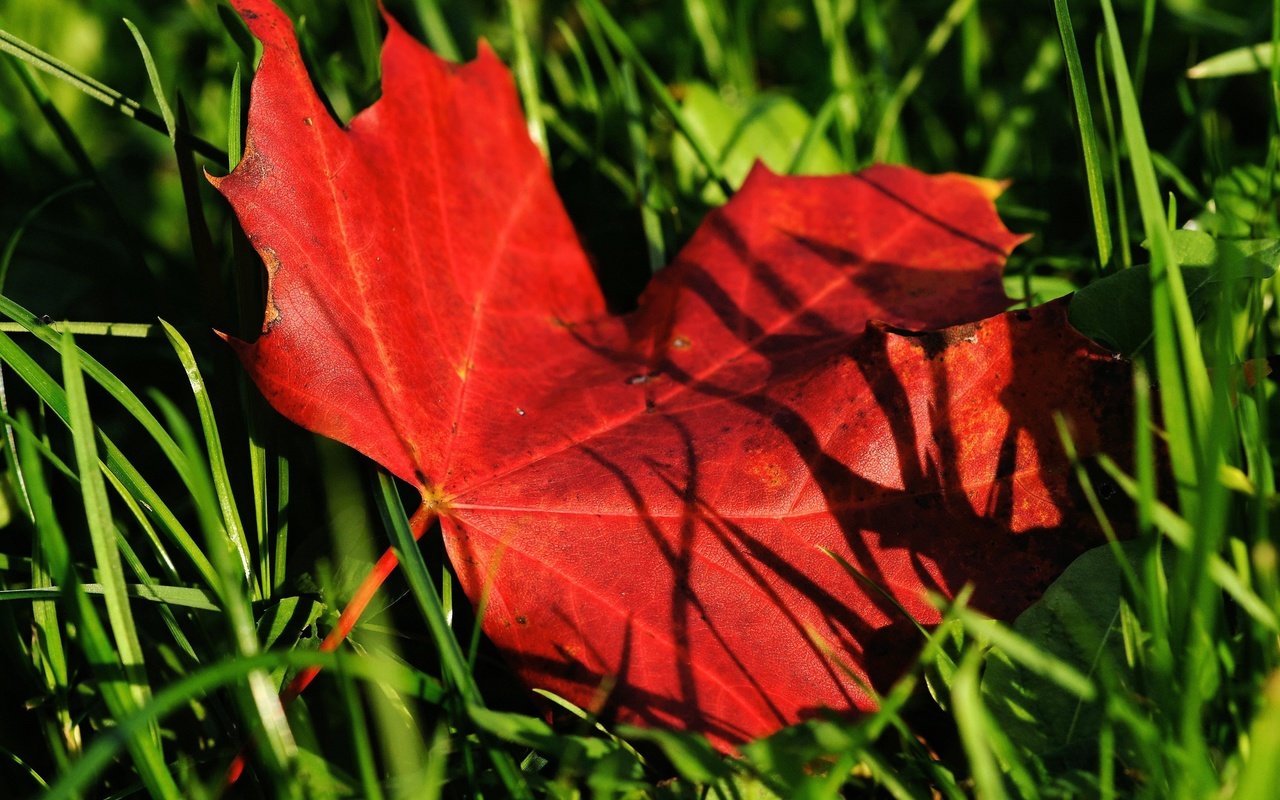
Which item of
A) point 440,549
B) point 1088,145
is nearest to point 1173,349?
point 1088,145

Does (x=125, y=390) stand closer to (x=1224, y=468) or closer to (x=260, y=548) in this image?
(x=260, y=548)

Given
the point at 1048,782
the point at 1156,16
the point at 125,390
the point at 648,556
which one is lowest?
the point at 1048,782

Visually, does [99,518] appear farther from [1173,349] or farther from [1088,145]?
[1088,145]

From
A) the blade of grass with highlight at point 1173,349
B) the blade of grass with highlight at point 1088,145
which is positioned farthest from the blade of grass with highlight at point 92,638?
the blade of grass with highlight at point 1088,145

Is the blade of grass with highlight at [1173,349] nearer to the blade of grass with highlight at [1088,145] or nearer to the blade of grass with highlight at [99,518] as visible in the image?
the blade of grass with highlight at [1088,145]

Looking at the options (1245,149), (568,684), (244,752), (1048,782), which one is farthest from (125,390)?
(1245,149)

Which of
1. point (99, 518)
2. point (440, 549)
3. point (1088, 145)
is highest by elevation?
point (1088, 145)

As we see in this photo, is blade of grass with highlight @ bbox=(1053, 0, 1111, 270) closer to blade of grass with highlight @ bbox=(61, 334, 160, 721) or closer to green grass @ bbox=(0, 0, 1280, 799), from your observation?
green grass @ bbox=(0, 0, 1280, 799)
